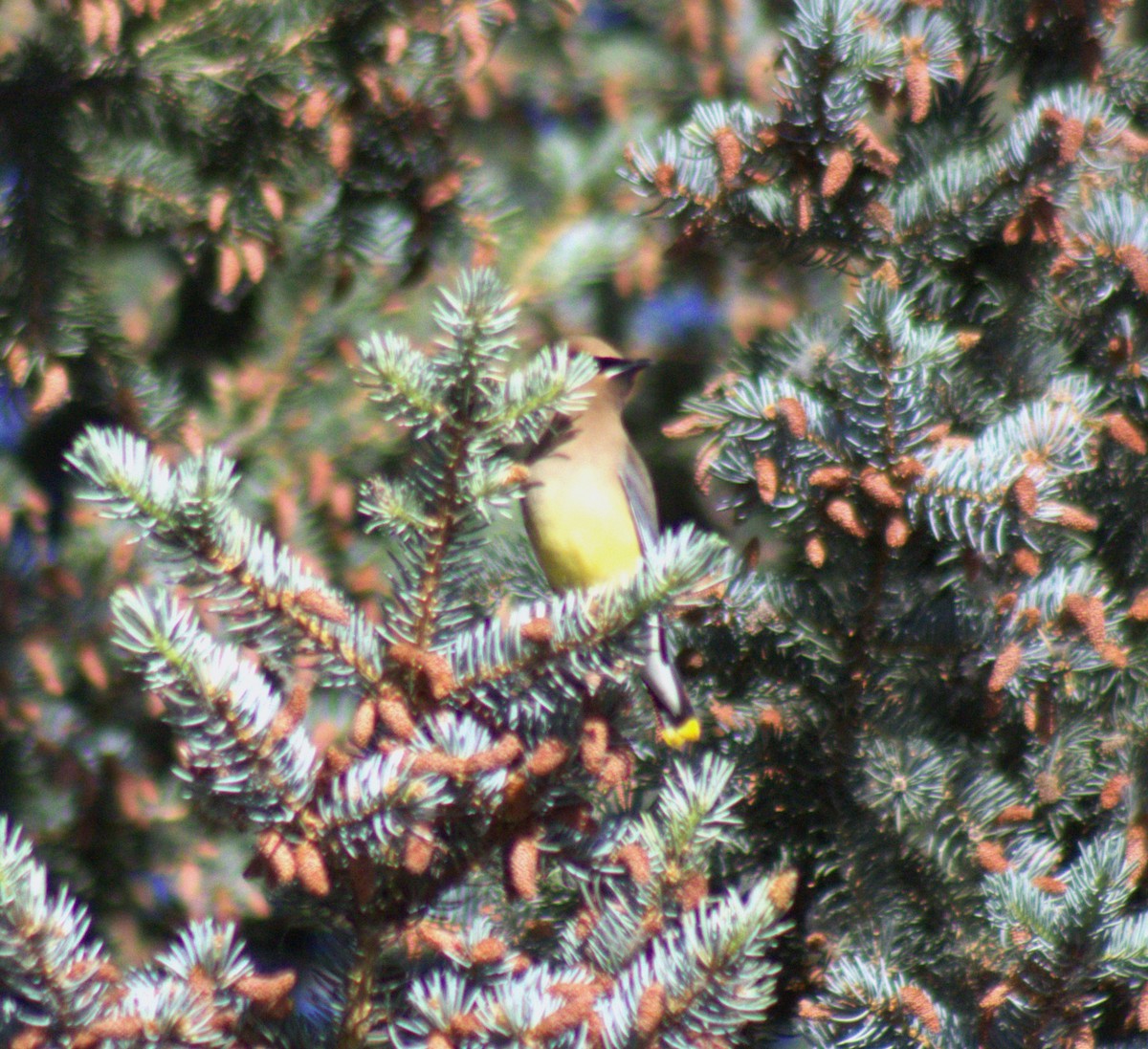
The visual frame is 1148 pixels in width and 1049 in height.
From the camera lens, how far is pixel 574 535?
2176 mm

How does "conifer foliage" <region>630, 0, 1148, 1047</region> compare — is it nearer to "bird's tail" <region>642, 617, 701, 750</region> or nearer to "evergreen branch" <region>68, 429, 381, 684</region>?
"bird's tail" <region>642, 617, 701, 750</region>

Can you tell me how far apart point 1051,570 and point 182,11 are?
68.7 inches

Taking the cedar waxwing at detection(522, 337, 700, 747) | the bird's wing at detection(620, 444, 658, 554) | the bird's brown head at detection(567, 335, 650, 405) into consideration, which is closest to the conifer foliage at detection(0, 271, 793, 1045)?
the cedar waxwing at detection(522, 337, 700, 747)

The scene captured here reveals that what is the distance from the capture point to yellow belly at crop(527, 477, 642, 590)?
7.05ft

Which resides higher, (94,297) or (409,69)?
(409,69)

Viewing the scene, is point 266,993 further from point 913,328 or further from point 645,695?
point 913,328

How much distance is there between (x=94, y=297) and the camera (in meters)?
2.28

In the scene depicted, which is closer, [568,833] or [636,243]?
[568,833]

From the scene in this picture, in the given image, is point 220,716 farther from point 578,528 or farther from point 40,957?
point 578,528

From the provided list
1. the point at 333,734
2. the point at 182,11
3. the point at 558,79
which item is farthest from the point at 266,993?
the point at 558,79

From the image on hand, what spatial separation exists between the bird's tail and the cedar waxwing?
40cm

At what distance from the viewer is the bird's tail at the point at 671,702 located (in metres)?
1.60

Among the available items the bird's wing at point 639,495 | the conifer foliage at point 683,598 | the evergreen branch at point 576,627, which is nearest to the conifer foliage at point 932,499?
the conifer foliage at point 683,598

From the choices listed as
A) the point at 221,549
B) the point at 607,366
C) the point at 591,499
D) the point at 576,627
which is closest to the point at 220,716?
the point at 221,549
